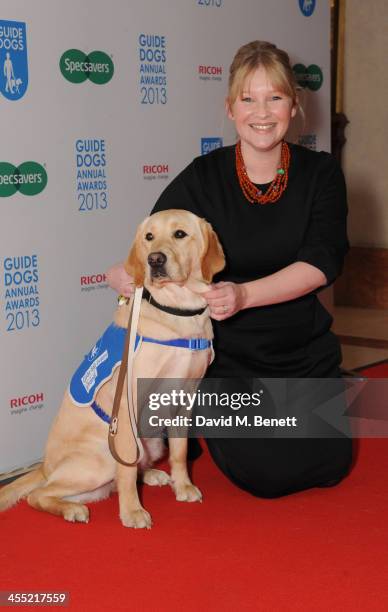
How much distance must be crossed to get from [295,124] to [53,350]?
225 centimetres

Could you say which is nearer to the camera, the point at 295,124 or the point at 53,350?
the point at 53,350

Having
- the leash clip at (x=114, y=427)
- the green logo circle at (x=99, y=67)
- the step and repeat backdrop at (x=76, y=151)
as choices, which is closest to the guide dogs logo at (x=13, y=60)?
the step and repeat backdrop at (x=76, y=151)

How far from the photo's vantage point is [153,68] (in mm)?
4207

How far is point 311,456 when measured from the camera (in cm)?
317

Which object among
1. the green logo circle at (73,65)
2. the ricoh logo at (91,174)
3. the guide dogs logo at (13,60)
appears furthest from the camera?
the ricoh logo at (91,174)

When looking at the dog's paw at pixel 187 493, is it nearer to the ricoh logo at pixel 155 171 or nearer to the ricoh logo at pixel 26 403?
the ricoh logo at pixel 26 403

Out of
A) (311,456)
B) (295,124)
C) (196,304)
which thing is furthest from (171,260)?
(295,124)

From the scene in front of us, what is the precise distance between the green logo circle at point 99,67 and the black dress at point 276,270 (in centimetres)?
87

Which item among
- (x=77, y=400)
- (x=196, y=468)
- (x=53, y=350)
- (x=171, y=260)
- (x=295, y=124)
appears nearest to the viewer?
(x=171, y=260)

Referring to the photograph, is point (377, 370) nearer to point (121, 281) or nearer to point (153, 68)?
point (153, 68)

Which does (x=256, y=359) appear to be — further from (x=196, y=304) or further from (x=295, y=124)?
(x=295, y=124)

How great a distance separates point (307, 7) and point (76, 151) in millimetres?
2048

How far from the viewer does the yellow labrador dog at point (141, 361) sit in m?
2.88

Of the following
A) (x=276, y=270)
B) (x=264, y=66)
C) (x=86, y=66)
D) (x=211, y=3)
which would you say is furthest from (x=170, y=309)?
(x=211, y=3)
